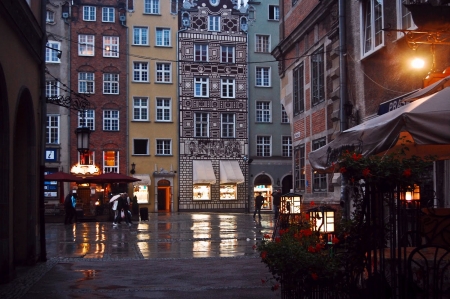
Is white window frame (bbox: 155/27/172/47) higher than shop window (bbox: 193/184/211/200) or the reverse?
higher

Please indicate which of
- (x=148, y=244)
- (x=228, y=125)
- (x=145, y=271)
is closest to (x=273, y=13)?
(x=228, y=125)

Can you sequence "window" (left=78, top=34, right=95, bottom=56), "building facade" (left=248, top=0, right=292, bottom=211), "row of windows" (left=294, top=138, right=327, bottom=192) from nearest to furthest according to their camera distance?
"row of windows" (left=294, top=138, right=327, bottom=192) → "window" (left=78, top=34, right=95, bottom=56) → "building facade" (left=248, top=0, right=292, bottom=211)

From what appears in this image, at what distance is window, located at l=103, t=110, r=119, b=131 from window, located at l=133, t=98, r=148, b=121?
1.38 meters

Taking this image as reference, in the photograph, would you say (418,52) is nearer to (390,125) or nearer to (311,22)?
(390,125)

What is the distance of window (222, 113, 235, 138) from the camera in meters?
53.9

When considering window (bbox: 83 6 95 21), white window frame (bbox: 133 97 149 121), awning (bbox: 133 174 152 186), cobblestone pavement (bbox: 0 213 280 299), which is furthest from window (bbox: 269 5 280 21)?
cobblestone pavement (bbox: 0 213 280 299)

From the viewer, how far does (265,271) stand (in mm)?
12914

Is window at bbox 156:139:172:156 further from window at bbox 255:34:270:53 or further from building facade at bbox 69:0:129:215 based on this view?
window at bbox 255:34:270:53

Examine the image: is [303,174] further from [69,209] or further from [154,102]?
[154,102]

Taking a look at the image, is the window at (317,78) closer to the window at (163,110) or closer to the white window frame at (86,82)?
the window at (163,110)

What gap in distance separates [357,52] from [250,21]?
3799 cm

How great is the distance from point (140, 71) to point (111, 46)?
289 cm

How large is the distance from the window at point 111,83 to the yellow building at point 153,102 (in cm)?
106

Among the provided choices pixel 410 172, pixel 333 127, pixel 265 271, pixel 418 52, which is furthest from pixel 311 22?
pixel 410 172
